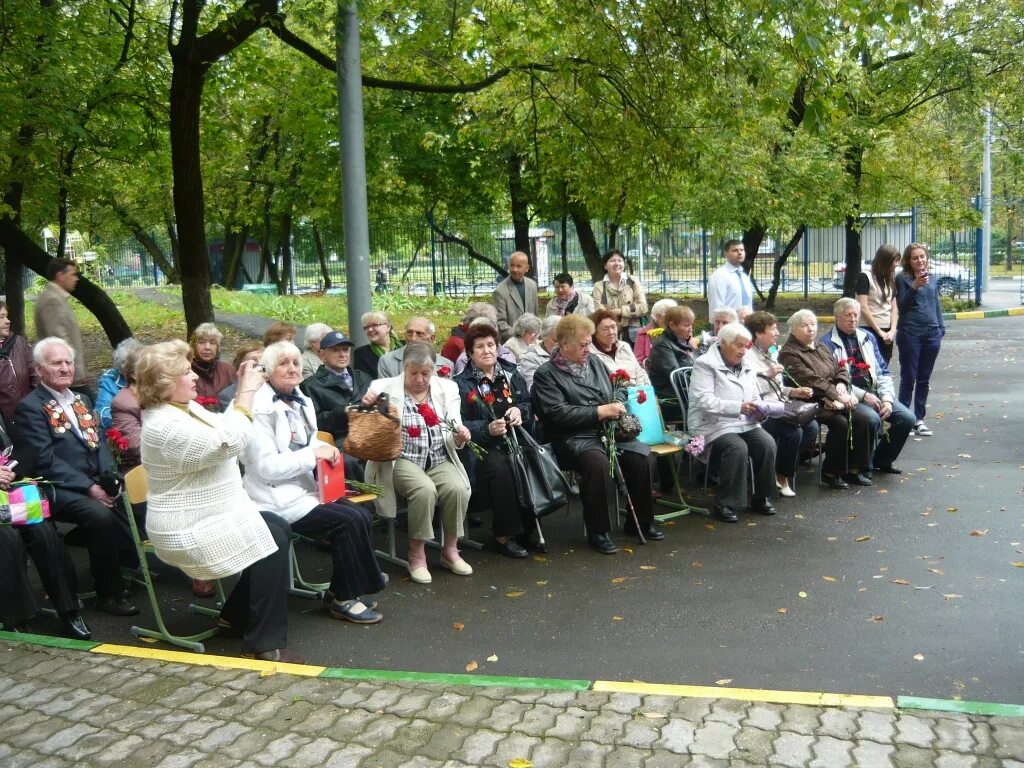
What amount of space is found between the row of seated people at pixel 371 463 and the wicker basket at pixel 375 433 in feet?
0.56

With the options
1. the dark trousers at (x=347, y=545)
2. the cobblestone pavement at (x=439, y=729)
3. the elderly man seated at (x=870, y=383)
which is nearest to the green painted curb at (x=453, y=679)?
the cobblestone pavement at (x=439, y=729)

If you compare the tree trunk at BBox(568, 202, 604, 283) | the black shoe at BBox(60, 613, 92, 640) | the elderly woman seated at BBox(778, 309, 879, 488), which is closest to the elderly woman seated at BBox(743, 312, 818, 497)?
the elderly woman seated at BBox(778, 309, 879, 488)

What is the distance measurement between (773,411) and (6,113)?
828cm

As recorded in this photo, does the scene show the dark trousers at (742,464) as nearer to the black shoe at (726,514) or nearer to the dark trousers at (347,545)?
the black shoe at (726,514)

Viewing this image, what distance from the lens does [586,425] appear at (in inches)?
291

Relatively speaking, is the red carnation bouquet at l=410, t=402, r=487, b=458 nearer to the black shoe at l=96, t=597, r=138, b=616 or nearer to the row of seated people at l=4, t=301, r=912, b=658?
the row of seated people at l=4, t=301, r=912, b=658

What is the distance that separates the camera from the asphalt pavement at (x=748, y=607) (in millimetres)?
5113

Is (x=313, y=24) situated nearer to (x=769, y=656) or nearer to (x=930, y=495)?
(x=930, y=495)

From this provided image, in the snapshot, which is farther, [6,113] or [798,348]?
[6,113]

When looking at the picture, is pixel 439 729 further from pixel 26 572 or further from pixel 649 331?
pixel 649 331

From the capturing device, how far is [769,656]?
5230 millimetres

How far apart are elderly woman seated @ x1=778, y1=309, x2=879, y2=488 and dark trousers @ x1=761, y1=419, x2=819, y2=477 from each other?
241 mm

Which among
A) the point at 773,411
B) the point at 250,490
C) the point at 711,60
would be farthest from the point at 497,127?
the point at 250,490

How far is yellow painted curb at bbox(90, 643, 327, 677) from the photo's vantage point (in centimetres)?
510
